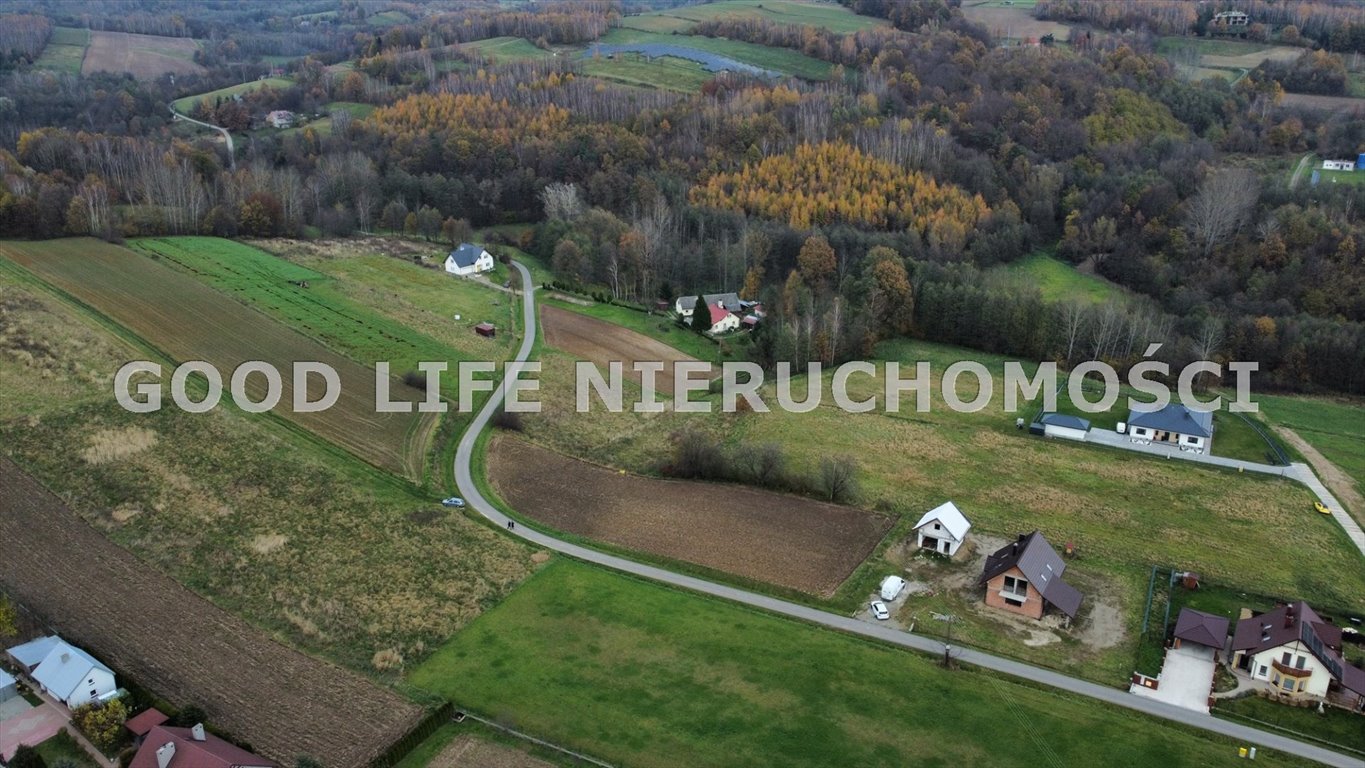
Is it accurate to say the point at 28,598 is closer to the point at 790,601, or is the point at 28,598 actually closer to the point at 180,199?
the point at 790,601

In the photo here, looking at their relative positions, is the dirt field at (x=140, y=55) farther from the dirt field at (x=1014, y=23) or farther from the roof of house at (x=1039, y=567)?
the roof of house at (x=1039, y=567)

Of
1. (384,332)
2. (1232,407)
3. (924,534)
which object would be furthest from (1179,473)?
(384,332)

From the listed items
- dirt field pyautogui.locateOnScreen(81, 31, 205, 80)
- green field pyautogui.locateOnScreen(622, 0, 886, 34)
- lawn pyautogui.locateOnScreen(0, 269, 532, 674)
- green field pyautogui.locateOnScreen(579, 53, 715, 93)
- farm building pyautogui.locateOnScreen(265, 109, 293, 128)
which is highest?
green field pyautogui.locateOnScreen(622, 0, 886, 34)

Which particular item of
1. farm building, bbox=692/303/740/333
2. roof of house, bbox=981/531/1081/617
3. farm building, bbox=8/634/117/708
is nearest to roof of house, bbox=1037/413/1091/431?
roof of house, bbox=981/531/1081/617

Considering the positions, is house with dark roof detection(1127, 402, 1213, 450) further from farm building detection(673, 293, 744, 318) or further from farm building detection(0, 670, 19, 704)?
farm building detection(0, 670, 19, 704)

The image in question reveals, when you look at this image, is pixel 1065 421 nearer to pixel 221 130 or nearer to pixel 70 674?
pixel 70 674

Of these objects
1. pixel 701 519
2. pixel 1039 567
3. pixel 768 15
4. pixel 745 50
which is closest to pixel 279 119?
pixel 745 50
